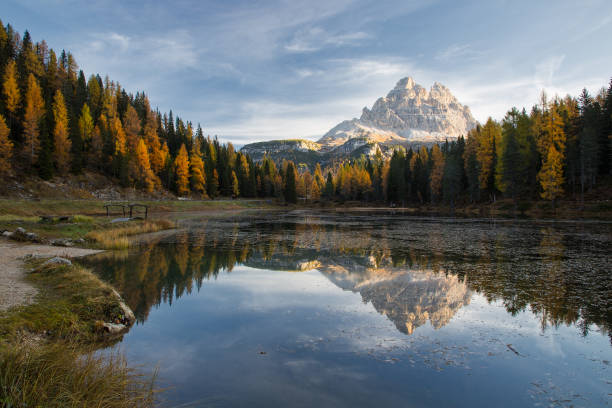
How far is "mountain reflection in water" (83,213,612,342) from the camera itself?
996 centimetres

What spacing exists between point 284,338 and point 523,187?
224ft

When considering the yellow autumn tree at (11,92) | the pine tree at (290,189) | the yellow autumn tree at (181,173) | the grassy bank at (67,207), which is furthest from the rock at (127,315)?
the pine tree at (290,189)

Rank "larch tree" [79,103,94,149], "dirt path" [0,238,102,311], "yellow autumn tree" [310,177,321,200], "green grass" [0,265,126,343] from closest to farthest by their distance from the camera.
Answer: "green grass" [0,265,126,343], "dirt path" [0,238,102,311], "larch tree" [79,103,94,149], "yellow autumn tree" [310,177,321,200]

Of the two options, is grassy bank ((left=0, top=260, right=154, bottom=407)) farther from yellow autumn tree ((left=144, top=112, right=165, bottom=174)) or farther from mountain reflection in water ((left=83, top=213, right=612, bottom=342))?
yellow autumn tree ((left=144, top=112, right=165, bottom=174))

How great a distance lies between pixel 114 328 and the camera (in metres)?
8.24

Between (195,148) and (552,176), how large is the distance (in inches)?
3209

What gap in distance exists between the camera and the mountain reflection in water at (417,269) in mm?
9961

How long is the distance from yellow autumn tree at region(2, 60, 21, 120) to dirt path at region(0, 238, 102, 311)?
5906cm

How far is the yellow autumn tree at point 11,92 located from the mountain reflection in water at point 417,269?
201ft

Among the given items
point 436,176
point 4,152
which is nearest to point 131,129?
point 4,152

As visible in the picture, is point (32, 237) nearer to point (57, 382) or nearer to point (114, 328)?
point (114, 328)

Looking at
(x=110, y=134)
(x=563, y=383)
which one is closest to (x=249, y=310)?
(x=563, y=383)

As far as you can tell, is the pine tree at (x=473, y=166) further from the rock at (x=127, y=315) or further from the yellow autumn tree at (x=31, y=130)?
the yellow autumn tree at (x=31, y=130)

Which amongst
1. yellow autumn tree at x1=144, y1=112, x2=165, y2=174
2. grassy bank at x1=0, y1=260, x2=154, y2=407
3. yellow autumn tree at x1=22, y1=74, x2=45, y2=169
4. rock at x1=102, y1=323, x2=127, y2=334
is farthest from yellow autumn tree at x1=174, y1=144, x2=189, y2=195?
rock at x1=102, y1=323, x2=127, y2=334
